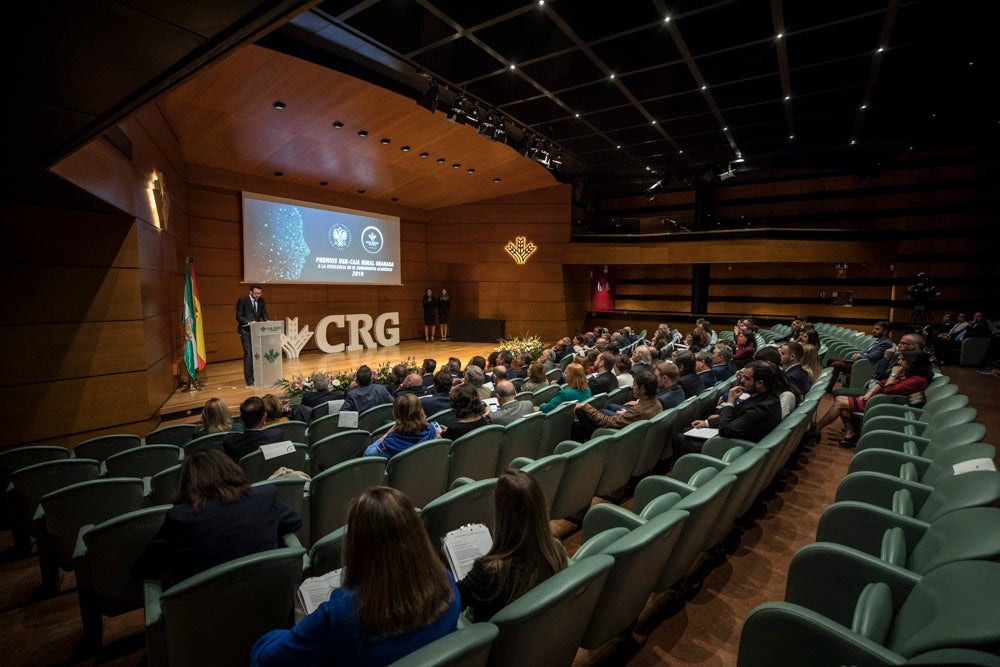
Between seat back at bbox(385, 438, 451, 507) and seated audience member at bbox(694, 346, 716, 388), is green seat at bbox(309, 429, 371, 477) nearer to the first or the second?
seat back at bbox(385, 438, 451, 507)

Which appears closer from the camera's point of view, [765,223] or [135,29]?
[135,29]

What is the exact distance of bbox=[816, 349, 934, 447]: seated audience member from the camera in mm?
4148

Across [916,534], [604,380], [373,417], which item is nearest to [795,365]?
[604,380]

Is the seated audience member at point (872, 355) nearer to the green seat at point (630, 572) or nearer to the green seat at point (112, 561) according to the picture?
the green seat at point (630, 572)

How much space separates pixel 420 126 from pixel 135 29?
6.85 metres

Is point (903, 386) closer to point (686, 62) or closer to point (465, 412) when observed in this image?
point (465, 412)

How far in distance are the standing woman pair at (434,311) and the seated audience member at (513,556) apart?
37.4 ft

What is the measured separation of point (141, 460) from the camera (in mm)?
2996

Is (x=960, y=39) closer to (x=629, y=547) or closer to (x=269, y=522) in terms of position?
(x=629, y=547)

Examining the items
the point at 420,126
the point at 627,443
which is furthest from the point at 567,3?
the point at 627,443

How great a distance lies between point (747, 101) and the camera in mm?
7285

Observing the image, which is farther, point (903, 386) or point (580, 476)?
Result: point (903, 386)

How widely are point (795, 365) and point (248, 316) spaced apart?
742cm

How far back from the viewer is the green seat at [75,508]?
7.04ft
